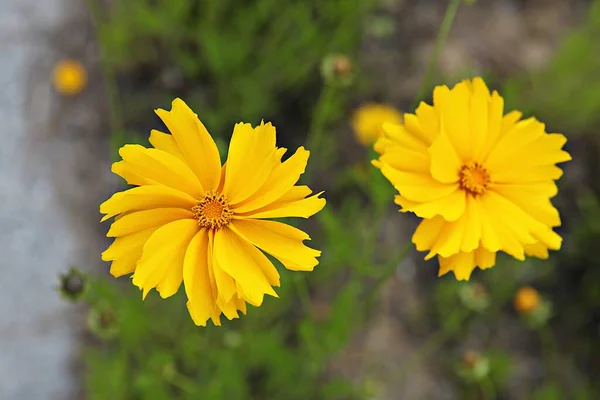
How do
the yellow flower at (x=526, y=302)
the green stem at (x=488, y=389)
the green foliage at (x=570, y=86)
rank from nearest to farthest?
the yellow flower at (x=526, y=302) < the green stem at (x=488, y=389) < the green foliage at (x=570, y=86)

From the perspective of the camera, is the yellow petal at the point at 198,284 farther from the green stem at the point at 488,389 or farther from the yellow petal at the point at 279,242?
the green stem at the point at 488,389

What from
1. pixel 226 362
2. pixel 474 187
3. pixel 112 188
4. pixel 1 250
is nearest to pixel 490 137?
pixel 474 187

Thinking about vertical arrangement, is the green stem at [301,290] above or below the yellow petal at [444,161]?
above

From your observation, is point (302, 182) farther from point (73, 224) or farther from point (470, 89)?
point (470, 89)

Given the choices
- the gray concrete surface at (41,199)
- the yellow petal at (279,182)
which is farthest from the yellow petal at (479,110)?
the gray concrete surface at (41,199)

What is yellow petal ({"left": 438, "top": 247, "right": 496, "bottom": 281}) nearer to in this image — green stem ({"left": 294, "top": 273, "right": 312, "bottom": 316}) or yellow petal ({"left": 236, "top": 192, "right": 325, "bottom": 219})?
yellow petal ({"left": 236, "top": 192, "right": 325, "bottom": 219})

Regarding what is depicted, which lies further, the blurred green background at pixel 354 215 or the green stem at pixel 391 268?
the blurred green background at pixel 354 215

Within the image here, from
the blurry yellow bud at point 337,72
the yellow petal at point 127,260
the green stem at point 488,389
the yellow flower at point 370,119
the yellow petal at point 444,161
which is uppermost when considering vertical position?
the yellow flower at point 370,119
